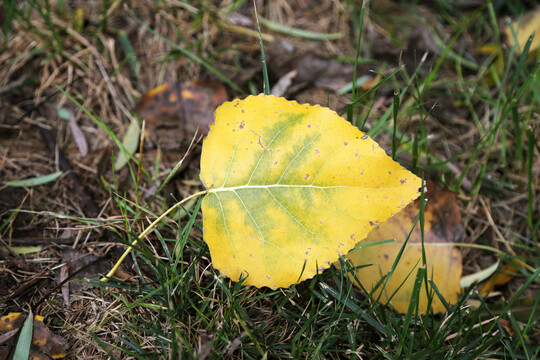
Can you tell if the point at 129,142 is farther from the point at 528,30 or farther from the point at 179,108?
the point at 528,30

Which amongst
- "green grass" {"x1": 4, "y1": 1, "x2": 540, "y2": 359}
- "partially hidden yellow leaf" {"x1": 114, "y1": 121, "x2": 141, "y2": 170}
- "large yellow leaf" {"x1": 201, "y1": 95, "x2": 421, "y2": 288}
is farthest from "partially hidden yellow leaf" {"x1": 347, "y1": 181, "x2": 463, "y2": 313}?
"partially hidden yellow leaf" {"x1": 114, "y1": 121, "x2": 141, "y2": 170}

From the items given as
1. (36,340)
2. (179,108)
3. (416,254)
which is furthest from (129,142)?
(416,254)

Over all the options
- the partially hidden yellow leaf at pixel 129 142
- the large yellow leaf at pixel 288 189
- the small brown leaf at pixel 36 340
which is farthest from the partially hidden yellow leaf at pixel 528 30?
the small brown leaf at pixel 36 340

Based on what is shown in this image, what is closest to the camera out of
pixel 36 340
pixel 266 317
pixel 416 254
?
pixel 36 340

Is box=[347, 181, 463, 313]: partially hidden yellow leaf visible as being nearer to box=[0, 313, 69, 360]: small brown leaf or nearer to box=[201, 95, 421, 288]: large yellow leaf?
box=[201, 95, 421, 288]: large yellow leaf

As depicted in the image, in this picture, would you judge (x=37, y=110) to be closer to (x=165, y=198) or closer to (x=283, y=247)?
(x=165, y=198)
